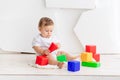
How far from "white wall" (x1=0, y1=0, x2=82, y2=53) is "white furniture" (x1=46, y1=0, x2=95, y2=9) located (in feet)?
0.11

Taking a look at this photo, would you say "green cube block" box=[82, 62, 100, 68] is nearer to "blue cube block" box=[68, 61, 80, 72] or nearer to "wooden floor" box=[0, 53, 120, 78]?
"wooden floor" box=[0, 53, 120, 78]

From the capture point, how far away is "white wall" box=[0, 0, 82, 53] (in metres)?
1.66

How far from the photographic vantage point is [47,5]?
5.38 feet

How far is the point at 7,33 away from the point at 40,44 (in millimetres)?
296

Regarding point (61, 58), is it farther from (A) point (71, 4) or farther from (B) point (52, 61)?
(A) point (71, 4)

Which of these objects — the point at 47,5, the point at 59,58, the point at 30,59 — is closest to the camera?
the point at 59,58

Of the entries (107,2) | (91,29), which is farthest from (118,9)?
(91,29)

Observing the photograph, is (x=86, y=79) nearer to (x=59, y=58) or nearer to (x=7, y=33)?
(x=59, y=58)

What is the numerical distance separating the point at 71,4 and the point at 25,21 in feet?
0.85

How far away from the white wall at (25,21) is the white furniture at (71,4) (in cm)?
3

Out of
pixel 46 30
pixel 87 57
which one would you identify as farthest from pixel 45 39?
pixel 87 57

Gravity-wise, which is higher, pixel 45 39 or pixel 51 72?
pixel 45 39

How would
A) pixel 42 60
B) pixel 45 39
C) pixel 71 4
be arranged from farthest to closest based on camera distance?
pixel 71 4 → pixel 45 39 → pixel 42 60

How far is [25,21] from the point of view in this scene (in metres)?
1.67
